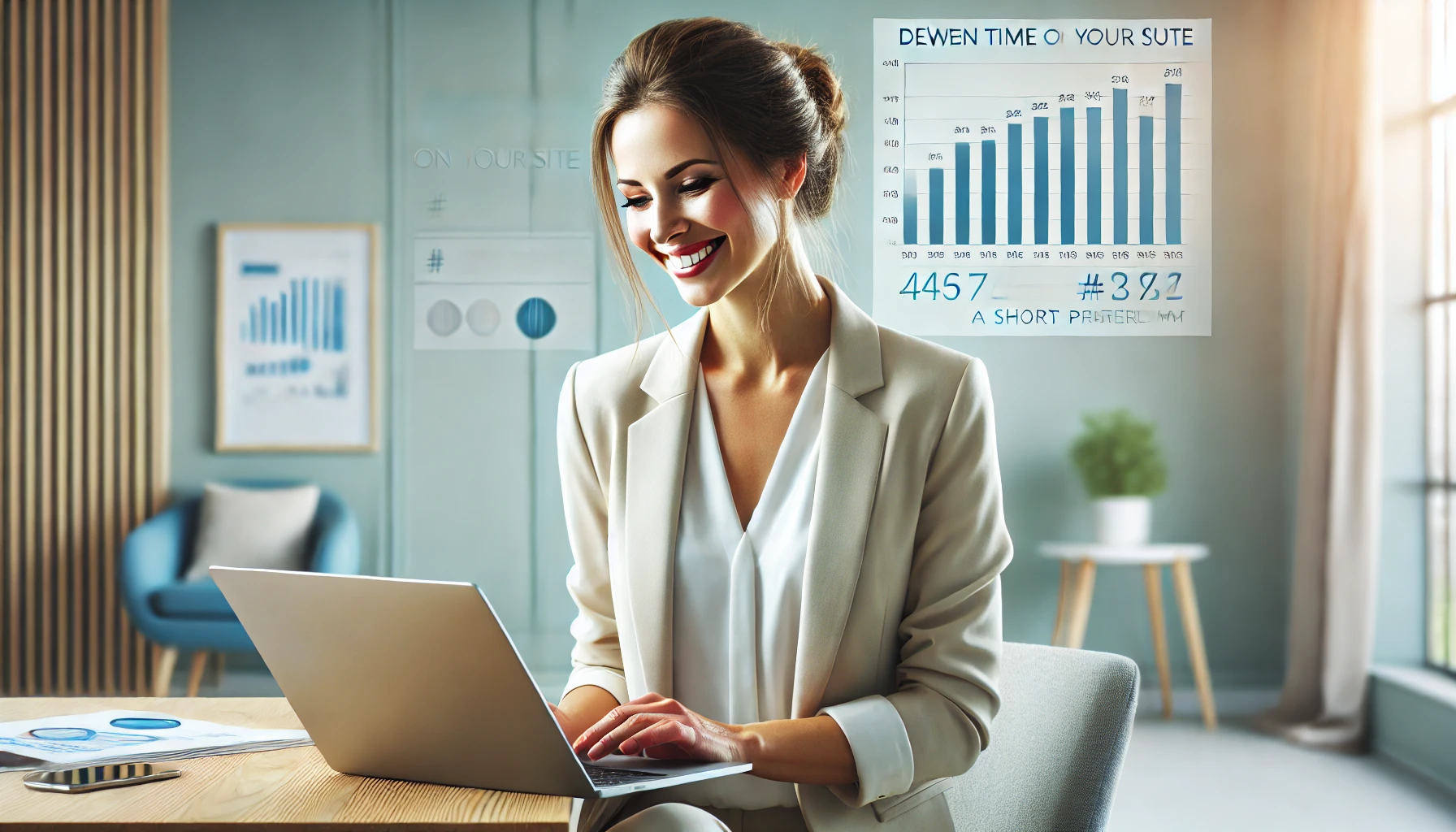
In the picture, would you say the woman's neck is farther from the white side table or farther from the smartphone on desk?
the white side table

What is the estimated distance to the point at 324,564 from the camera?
340 cm

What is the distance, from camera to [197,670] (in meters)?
3.59

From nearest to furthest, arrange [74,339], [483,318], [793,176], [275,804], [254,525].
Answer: [275,804]
[793,176]
[483,318]
[254,525]
[74,339]

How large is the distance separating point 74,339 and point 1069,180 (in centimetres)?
341

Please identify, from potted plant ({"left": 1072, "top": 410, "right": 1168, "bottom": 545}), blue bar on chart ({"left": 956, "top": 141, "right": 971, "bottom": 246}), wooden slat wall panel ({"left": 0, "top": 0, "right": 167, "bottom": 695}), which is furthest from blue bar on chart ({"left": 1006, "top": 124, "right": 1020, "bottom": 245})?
wooden slat wall panel ({"left": 0, "top": 0, "right": 167, "bottom": 695})

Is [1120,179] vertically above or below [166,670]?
above

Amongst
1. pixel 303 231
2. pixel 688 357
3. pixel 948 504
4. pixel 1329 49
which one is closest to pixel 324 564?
pixel 303 231

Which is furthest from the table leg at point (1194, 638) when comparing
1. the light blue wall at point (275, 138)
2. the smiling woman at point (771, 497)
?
the light blue wall at point (275, 138)

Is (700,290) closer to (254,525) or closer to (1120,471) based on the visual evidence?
(1120,471)

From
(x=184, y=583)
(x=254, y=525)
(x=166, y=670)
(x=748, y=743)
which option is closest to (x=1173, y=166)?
(x=748, y=743)

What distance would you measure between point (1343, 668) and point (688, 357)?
2682mm

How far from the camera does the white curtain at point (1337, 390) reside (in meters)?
3.13

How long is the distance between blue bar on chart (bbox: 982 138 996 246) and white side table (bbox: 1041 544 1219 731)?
0.94m

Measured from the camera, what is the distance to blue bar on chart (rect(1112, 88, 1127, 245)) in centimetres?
297
